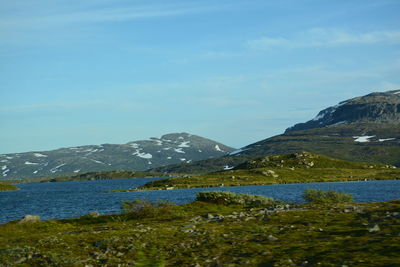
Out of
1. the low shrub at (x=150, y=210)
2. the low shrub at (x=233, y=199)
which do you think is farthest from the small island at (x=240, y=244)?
the low shrub at (x=233, y=199)

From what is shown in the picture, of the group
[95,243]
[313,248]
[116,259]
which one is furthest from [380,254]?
[95,243]

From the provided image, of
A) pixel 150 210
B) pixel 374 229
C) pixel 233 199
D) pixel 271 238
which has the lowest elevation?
pixel 233 199

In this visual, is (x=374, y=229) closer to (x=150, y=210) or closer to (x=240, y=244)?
(x=240, y=244)

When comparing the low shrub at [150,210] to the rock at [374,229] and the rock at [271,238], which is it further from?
the rock at [374,229]

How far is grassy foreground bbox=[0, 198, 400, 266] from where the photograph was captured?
18.1 meters

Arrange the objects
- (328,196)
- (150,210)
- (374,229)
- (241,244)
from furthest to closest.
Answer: (328,196)
(150,210)
(374,229)
(241,244)

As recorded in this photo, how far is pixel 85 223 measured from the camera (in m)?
42.9

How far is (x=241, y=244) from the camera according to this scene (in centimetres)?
2216

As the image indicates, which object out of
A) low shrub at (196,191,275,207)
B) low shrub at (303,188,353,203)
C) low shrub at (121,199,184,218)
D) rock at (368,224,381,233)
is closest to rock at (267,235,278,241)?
rock at (368,224,381,233)

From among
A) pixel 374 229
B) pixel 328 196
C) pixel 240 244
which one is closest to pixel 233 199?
pixel 328 196

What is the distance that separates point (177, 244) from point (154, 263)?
4310 mm

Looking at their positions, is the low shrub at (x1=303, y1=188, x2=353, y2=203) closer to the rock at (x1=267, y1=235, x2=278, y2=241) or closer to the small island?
the small island

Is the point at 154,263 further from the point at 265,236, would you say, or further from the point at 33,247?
the point at 33,247

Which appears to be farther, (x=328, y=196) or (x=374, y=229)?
(x=328, y=196)
